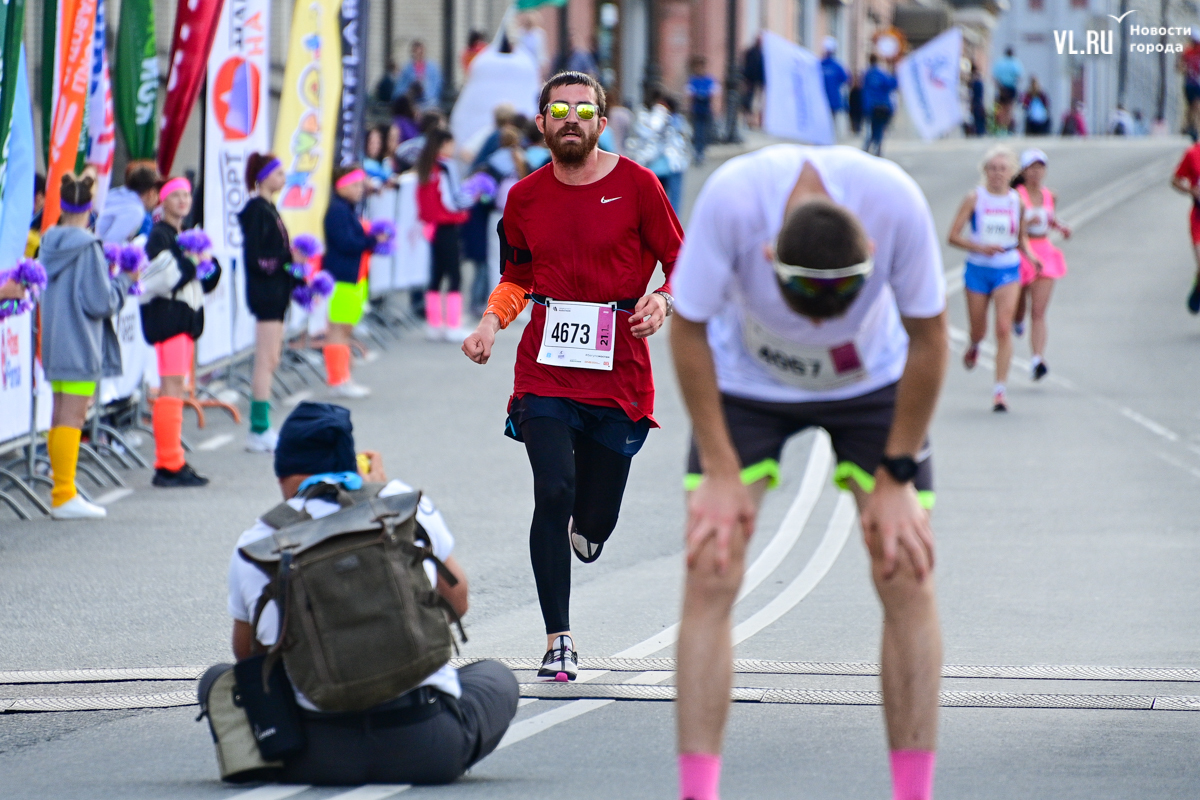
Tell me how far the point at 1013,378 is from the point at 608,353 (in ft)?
34.5

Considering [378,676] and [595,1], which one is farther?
[595,1]

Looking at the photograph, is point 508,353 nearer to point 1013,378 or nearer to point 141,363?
point 1013,378

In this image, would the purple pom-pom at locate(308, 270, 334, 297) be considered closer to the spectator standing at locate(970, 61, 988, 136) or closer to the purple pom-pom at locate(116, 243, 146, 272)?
the purple pom-pom at locate(116, 243, 146, 272)

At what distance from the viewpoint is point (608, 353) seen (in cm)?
612

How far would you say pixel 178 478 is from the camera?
10789 mm

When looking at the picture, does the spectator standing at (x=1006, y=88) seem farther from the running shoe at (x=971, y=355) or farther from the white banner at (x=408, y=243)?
the running shoe at (x=971, y=355)

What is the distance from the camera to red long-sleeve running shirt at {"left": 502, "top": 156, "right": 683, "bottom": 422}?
20.1 ft

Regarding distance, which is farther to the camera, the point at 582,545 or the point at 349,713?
the point at 582,545

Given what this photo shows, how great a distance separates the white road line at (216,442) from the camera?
40.5 ft

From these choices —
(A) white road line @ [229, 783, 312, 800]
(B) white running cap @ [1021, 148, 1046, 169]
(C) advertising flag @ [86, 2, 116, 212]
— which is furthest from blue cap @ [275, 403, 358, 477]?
(B) white running cap @ [1021, 148, 1046, 169]

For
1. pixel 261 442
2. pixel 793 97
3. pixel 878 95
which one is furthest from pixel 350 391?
pixel 878 95

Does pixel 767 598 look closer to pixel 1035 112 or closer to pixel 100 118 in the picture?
pixel 100 118

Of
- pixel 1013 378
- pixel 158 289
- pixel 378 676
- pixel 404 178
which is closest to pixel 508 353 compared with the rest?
pixel 404 178

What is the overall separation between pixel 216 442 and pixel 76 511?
289 cm
